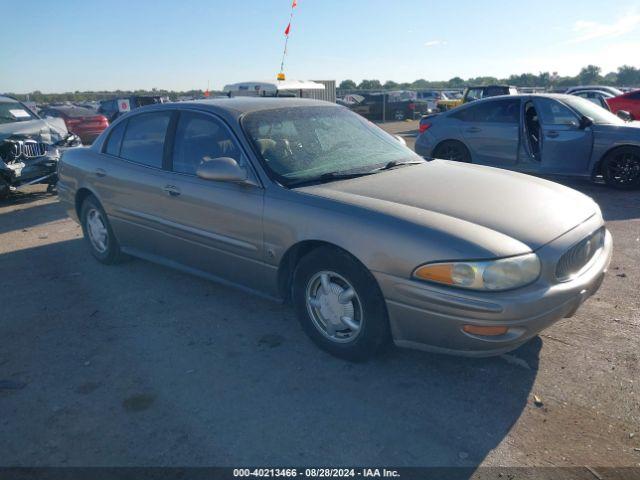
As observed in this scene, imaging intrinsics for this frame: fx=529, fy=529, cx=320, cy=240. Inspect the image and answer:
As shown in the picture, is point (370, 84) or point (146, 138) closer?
point (146, 138)

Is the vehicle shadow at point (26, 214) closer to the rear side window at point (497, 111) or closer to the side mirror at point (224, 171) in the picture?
the side mirror at point (224, 171)

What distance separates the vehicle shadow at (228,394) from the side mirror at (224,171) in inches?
43.4

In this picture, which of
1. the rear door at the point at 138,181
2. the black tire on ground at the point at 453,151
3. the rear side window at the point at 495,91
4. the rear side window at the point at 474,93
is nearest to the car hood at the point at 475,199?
the rear door at the point at 138,181

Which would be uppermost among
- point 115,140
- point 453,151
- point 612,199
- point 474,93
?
point 474,93

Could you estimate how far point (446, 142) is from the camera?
29.0ft

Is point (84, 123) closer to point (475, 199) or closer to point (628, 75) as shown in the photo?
point (475, 199)

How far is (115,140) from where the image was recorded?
16.2ft

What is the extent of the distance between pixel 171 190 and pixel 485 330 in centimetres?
258

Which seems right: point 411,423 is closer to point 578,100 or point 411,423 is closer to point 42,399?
point 42,399

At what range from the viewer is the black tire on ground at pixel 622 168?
7.60 metres

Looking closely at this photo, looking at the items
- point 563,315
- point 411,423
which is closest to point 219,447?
point 411,423

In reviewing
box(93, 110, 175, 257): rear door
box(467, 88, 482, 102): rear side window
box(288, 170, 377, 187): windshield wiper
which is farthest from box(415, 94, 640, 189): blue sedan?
box(467, 88, 482, 102): rear side window

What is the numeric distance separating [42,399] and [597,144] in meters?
7.60

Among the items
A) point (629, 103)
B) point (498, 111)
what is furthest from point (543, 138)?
point (629, 103)
